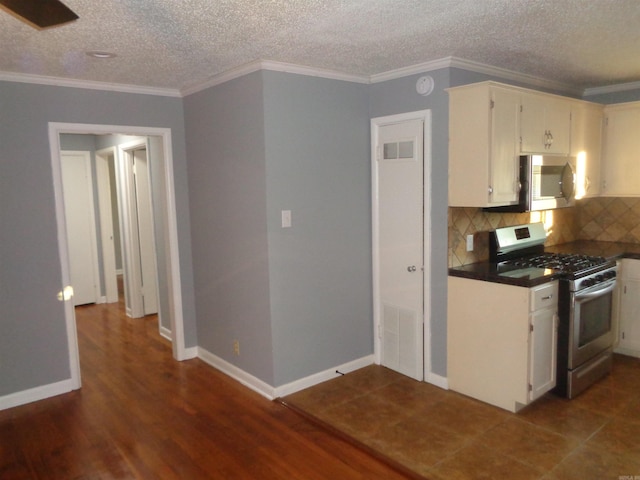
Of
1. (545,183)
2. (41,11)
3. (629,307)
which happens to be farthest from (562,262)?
(41,11)

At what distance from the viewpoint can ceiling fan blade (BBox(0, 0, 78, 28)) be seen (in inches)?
57.4

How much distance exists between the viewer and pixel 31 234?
3494 millimetres

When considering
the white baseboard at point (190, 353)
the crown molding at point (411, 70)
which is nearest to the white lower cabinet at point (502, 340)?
Result: the crown molding at point (411, 70)

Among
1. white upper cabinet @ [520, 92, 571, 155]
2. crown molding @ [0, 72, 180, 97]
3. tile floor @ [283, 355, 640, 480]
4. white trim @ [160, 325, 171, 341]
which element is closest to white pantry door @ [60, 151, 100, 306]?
white trim @ [160, 325, 171, 341]

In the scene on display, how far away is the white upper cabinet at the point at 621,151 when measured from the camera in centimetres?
411

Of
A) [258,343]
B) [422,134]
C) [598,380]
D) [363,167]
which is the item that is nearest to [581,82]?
[422,134]

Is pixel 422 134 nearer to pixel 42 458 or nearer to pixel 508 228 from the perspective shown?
pixel 508 228

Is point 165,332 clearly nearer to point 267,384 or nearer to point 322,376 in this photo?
point 267,384

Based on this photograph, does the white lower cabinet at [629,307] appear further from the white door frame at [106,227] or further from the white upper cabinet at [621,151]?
the white door frame at [106,227]

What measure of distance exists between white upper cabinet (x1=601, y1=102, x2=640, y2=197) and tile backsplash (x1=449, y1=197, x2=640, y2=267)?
1.09 feet

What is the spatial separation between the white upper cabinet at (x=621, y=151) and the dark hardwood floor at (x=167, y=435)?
329 cm

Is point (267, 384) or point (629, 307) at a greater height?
point (629, 307)

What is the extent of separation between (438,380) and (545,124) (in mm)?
2099

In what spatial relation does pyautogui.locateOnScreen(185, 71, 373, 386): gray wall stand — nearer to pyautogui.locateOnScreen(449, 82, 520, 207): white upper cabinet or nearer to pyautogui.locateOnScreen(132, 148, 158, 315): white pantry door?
pyautogui.locateOnScreen(449, 82, 520, 207): white upper cabinet
